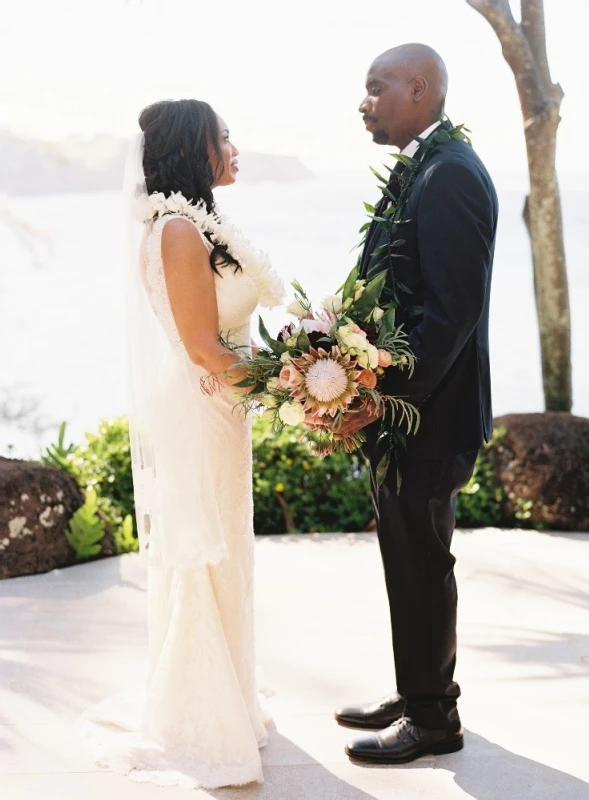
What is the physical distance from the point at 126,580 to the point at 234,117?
678 centimetres

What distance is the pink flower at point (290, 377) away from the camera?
8.41 feet

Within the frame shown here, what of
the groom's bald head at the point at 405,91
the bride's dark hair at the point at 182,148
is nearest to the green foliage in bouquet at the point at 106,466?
the bride's dark hair at the point at 182,148

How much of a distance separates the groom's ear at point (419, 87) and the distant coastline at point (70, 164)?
24.4ft

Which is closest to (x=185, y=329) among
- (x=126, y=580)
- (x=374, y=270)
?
(x=374, y=270)

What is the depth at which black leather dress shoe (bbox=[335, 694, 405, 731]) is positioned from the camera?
3.21m

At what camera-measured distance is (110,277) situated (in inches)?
436

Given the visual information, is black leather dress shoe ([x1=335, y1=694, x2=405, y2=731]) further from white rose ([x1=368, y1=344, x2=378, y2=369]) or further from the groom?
white rose ([x1=368, y1=344, x2=378, y2=369])

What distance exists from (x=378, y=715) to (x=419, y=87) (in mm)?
2059

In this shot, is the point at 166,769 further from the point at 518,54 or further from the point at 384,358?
the point at 518,54

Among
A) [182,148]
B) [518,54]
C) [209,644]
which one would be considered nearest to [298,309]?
[182,148]

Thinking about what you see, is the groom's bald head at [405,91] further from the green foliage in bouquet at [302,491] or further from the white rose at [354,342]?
the green foliage in bouquet at [302,491]

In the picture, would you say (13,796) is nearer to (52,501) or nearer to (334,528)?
(52,501)

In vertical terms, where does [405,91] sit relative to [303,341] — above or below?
above

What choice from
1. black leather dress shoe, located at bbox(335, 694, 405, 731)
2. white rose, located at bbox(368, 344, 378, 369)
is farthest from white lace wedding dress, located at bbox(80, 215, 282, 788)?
white rose, located at bbox(368, 344, 378, 369)
